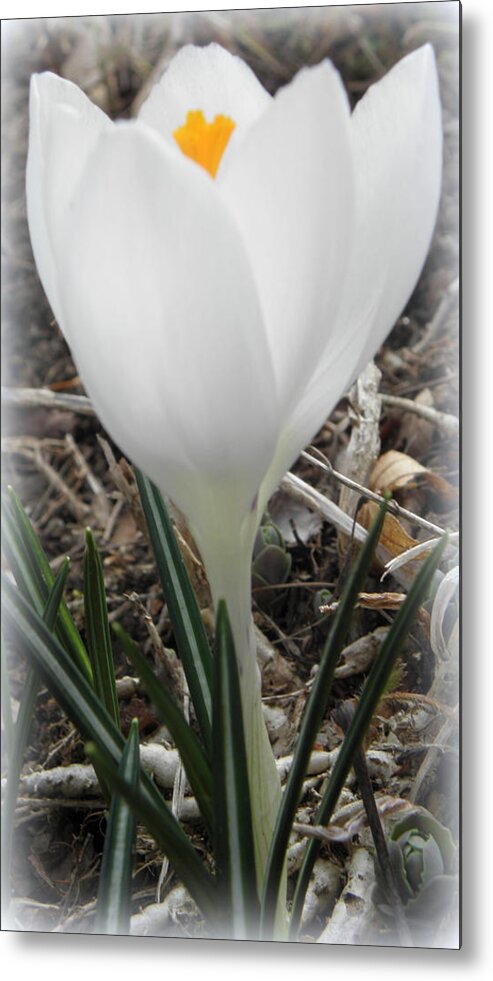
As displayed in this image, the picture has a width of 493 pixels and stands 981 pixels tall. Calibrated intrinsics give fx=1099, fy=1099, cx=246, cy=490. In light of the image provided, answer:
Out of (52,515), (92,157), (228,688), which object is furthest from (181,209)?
(52,515)

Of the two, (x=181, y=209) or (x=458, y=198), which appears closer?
(x=181, y=209)

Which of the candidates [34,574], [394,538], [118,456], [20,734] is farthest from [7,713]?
[394,538]

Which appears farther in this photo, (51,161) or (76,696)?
(76,696)

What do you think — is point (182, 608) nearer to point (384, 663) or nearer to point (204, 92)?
point (384, 663)

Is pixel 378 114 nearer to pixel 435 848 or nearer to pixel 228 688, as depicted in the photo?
pixel 228 688

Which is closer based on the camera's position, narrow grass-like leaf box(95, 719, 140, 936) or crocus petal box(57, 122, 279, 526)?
crocus petal box(57, 122, 279, 526)

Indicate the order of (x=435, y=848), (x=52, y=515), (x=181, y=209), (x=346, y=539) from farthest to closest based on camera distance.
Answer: (x=52, y=515), (x=346, y=539), (x=435, y=848), (x=181, y=209)

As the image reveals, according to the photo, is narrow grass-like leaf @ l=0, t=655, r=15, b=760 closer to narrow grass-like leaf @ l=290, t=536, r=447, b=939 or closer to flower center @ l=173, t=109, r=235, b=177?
narrow grass-like leaf @ l=290, t=536, r=447, b=939

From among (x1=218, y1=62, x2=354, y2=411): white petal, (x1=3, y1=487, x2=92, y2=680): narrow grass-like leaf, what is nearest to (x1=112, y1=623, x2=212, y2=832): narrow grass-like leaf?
(x1=3, y1=487, x2=92, y2=680): narrow grass-like leaf
